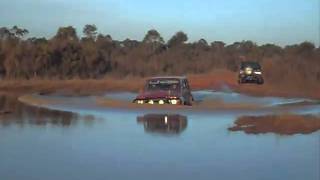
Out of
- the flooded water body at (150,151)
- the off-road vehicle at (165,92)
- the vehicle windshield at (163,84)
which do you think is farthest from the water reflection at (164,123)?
the vehicle windshield at (163,84)

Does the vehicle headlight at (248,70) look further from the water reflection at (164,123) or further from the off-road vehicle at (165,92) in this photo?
the water reflection at (164,123)

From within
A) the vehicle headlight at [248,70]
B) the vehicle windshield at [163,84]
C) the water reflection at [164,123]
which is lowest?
the water reflection at [164,123]

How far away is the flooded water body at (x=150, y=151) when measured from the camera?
1023cm

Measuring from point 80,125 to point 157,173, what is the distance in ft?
30.6

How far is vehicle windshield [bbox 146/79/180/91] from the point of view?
88.0 ft

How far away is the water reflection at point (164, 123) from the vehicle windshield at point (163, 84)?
13.2 feet

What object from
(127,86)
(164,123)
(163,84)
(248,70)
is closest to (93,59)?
(127,86)

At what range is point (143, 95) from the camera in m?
27.2

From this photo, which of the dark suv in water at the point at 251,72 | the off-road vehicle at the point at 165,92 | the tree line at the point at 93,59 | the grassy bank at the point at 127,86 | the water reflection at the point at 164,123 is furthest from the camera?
the tree line at the point at 93,59

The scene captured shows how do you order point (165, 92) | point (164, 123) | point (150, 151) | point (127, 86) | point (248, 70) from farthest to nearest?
point (127, 86) < point (248, 70) < point (165, 92) < point (164, 123) < point (150, 151)

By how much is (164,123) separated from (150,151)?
21.3ft

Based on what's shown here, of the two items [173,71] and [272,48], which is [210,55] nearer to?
[173,71]

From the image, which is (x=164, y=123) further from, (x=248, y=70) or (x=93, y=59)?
(x=93, y=59)

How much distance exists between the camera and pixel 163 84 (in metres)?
27.0
